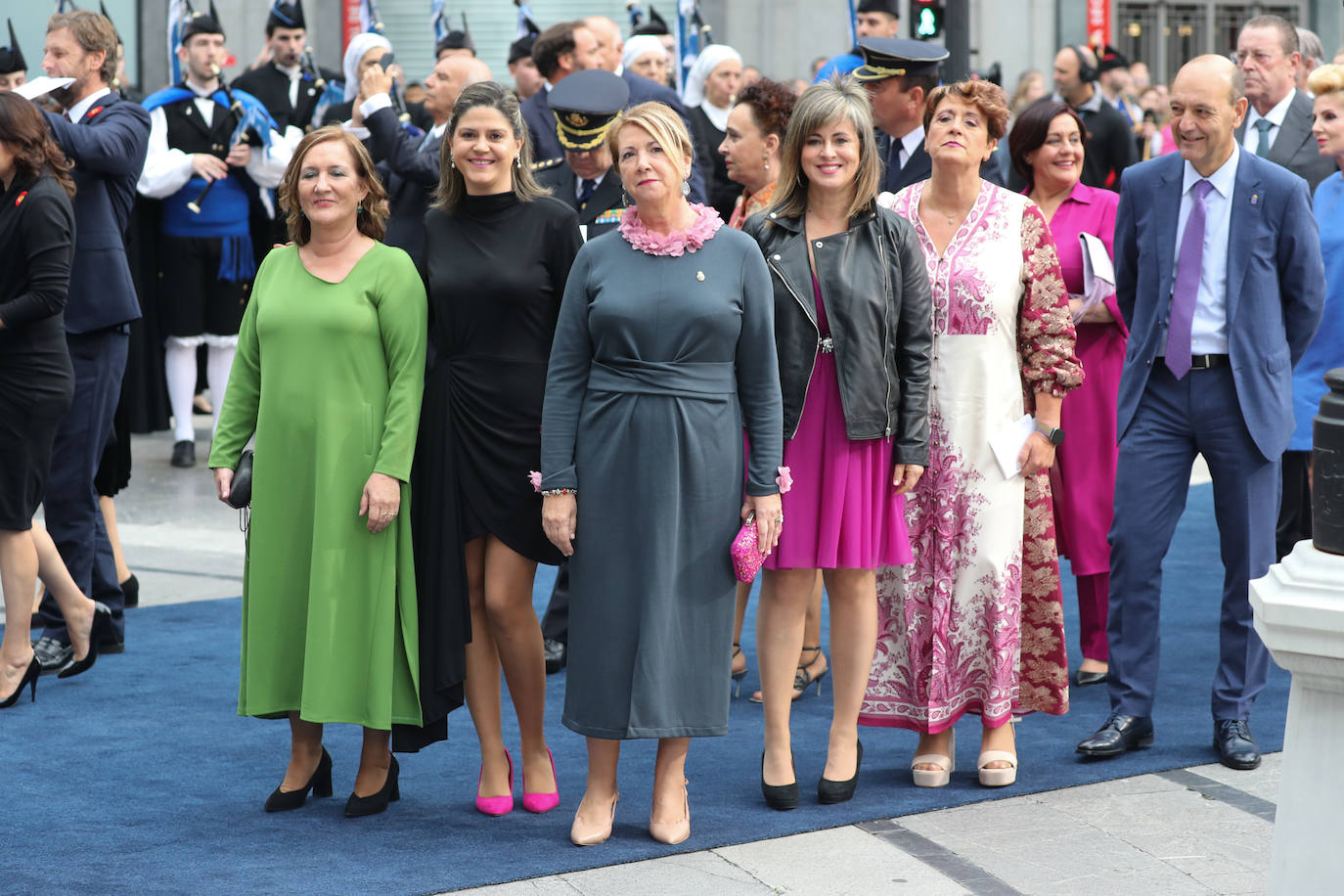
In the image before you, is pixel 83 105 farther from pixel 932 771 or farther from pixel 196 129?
pixel 932 771

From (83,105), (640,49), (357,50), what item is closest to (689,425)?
(83,105)

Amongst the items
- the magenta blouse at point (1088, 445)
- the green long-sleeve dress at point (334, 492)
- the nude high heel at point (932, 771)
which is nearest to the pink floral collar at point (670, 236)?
the green long-sleeve dress at point (334, 492)

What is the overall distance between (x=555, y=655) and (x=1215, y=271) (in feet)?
8.95

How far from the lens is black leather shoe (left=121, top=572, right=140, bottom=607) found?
24.7 ft

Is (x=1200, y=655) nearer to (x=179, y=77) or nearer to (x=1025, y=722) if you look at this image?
(x=1025, y=722)

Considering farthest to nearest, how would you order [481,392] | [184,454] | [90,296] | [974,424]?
[184,454], [90,296], [974,424], [481,392]

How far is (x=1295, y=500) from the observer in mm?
6809

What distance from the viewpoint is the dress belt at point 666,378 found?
15.0 ft

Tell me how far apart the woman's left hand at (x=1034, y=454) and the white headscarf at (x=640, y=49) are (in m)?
4.93

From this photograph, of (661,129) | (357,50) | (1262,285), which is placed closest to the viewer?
(661,129)

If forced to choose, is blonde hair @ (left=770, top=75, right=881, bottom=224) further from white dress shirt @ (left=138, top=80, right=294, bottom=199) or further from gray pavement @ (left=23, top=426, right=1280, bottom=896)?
white dress shirt @ (left=138, top=80, right=294, bottom=199)

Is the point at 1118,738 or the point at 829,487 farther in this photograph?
the point at 1118,738

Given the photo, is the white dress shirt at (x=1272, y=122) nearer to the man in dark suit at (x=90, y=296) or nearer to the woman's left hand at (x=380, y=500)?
the woman's left hand at (x=380, y=500)

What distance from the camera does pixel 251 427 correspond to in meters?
4.91
